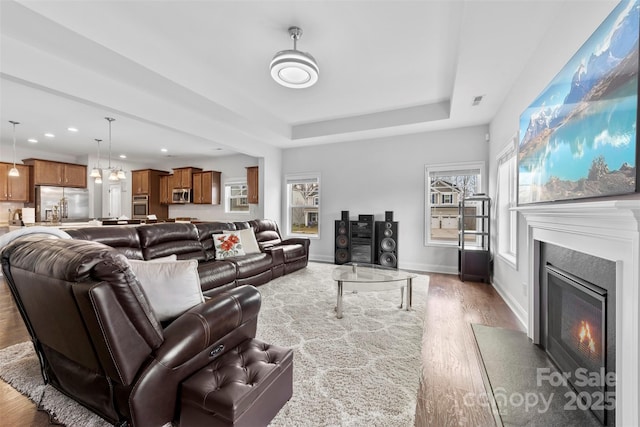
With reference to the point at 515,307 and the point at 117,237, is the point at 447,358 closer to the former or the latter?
the point at 515,307

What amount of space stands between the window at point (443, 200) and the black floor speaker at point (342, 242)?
151 cm

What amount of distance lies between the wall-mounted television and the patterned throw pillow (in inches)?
140

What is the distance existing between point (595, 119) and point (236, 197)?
7.30 m

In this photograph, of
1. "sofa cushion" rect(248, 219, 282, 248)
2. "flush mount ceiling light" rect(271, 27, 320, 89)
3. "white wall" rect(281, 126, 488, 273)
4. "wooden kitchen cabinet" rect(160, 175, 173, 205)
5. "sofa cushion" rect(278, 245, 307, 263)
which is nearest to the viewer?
"flush mount ceiling light" rect(271, 27, 320, 89)

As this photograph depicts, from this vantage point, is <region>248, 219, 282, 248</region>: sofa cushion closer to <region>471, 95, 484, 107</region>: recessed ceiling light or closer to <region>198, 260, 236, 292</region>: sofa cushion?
<region>198, 260, 236, 292</region>: sofa cushion

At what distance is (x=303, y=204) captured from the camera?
665 centimetres

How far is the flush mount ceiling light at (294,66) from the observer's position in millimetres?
2693

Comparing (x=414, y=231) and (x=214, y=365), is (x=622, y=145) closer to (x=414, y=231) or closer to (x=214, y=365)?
(x=214, y=365)

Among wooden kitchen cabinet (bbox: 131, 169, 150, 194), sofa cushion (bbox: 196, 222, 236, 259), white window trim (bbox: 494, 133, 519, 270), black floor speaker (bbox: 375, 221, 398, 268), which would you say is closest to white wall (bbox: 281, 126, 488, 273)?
black floor speaker (bbox: 375, 221, 398, 268)

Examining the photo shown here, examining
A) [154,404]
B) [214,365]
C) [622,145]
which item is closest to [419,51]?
[622,145]

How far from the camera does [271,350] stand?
5.32ft

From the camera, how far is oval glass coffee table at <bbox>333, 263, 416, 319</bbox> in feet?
9.75

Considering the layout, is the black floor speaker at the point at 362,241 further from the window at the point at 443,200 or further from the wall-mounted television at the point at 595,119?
the wall-mounted television at the point at 595,119

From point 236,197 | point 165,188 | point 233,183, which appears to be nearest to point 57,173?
point 165,188
